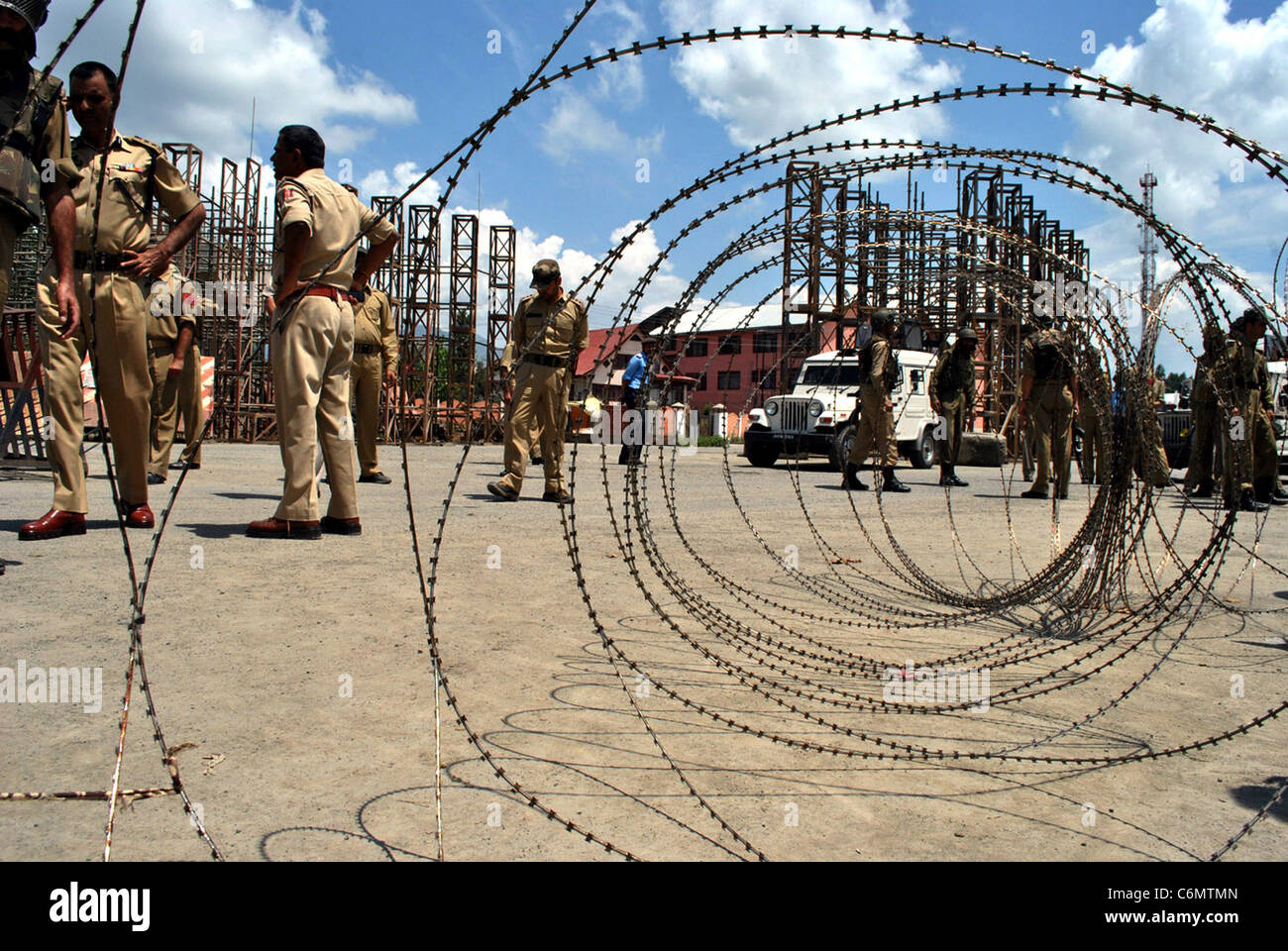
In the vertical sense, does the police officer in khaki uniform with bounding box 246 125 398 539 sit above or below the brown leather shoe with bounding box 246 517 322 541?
above

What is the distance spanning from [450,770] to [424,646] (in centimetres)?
120

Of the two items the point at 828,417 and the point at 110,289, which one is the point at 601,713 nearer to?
the point at 110,289

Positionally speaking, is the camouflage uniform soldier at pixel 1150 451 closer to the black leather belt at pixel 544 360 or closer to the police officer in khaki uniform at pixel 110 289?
the police officer in khaki uniform at pixel 110 289

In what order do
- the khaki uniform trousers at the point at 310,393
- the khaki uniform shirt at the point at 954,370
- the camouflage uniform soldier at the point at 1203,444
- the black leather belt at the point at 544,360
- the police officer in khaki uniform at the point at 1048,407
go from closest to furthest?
the khaki uniform trousers at the point at 310,393 < the black leather belt at the point at 544,360 < the camouflage uniform soldier at the point at 1203,444 < the police officer in khaki uniform at the point at 1048,407 < the khaki uniform shirt at the point at 954,370

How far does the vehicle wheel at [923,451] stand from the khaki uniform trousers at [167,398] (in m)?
13.1

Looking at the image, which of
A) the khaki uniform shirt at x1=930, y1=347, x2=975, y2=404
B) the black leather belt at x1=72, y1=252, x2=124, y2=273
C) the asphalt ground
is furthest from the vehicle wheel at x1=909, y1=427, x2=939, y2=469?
the black leather belt at x1=72, y1=252, x2=124, y2=273

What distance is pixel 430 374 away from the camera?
2638cm

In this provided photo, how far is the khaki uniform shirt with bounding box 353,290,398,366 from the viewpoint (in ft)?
29.7

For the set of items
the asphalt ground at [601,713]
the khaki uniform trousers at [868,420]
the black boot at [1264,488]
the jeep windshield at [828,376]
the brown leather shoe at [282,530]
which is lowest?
the asphalt ground at [601,713]

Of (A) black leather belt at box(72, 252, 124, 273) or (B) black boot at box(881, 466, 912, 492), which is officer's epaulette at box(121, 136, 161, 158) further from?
(B) black boot at box(881, 466, 912, 492)

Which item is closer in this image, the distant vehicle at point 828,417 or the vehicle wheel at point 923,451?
the distant vehicle at point 828,417

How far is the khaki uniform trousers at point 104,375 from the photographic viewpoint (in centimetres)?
500

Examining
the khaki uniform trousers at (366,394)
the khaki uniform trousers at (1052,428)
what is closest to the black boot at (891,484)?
the khaki uniform trousers at (1052,428)

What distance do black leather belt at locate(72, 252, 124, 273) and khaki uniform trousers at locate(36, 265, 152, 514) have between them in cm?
4
